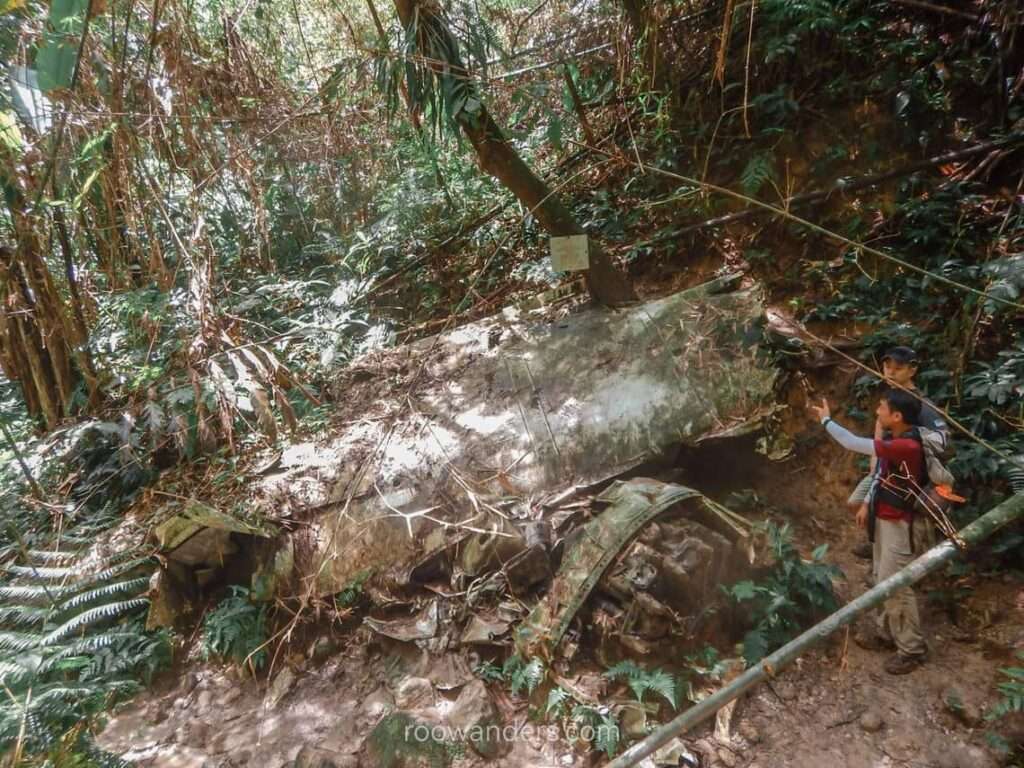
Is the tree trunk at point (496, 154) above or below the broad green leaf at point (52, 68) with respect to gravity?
below

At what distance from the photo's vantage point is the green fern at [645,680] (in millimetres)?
2408

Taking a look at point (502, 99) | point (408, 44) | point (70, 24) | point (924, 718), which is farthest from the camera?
point (502, 99)

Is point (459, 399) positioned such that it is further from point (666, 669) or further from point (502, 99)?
point (502, 99)

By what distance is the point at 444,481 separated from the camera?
3.42 m

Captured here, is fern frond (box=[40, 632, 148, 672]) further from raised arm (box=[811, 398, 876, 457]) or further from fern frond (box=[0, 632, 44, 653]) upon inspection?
raised arm (box=[811, 398, 876, 457])

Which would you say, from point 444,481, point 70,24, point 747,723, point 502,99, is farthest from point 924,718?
point 502,99

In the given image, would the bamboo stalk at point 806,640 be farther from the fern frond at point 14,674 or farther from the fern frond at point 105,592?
the fern frond at point 105,592

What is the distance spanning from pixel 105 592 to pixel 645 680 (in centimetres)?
310

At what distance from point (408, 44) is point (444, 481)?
274 centimetres

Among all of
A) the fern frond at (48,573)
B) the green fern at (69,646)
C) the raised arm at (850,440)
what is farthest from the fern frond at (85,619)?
the raised arm at (850,440)

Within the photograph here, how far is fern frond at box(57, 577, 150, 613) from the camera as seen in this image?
10.1 feet

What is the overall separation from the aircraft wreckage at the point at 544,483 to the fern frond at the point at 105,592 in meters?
0.47

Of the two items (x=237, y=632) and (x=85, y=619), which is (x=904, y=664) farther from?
(x=85, y=619)

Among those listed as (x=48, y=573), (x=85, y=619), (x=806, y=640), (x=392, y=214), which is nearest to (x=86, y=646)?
(x=85, y=619)
